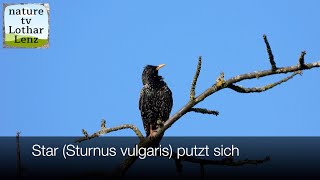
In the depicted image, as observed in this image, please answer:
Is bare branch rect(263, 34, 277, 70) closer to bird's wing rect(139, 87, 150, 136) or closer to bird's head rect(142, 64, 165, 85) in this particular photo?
bird's head rect(142, 64, 165, 85)

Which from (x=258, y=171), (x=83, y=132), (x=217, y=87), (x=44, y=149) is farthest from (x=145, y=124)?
(x=258, y=171)

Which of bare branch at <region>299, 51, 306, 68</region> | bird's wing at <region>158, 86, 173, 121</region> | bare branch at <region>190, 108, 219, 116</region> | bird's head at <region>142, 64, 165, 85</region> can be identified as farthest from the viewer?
bird's head at <region>142, 64, 165, 85</region>

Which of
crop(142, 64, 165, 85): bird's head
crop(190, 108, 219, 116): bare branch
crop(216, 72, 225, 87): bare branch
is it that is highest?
crop(142, 64, 165, 85): bird's head

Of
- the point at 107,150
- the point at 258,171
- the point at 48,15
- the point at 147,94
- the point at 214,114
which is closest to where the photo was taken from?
the point at 214,114

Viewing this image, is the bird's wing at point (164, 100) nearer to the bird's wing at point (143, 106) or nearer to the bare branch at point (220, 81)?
the bird's wing at point (143, 106)

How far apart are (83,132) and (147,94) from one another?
23.3 ft

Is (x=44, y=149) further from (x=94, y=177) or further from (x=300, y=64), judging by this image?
(x=300, y=64)

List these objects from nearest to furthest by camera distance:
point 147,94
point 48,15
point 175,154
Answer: point 175,154, point 147,94, point 48,15

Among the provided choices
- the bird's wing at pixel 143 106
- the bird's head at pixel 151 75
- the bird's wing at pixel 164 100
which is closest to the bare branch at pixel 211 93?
the bird's wing at pixel 164 100

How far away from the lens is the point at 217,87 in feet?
17.0

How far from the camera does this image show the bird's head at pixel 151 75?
44.3ft

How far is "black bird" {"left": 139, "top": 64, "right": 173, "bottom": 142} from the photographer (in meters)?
13.2

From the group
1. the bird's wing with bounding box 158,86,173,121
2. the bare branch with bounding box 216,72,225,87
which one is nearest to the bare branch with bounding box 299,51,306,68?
the bare branch with bounding box 216,72,225,87

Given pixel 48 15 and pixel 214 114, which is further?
pixel 48 15
